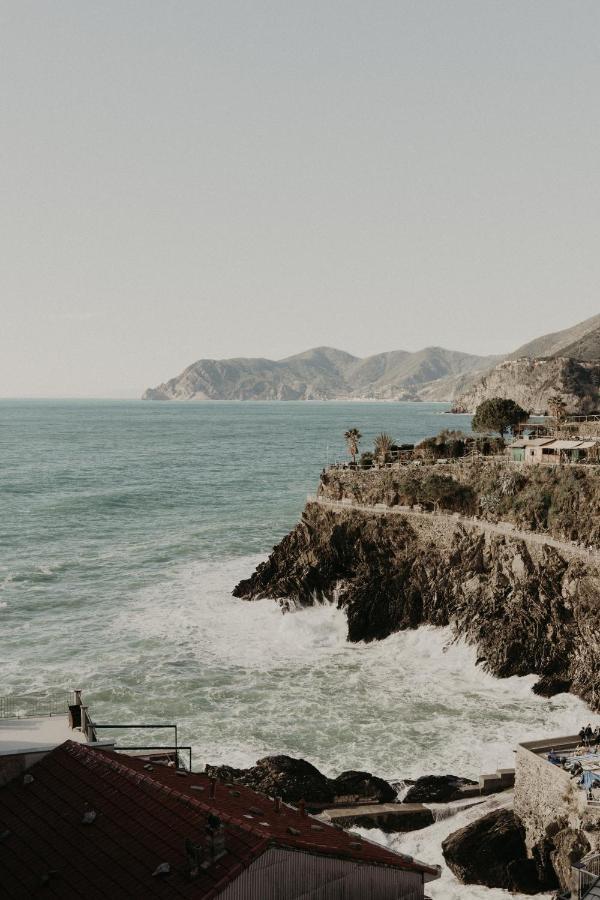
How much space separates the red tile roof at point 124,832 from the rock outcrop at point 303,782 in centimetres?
1096

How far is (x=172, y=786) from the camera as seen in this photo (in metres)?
16.8

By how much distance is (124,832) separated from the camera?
1486 cm

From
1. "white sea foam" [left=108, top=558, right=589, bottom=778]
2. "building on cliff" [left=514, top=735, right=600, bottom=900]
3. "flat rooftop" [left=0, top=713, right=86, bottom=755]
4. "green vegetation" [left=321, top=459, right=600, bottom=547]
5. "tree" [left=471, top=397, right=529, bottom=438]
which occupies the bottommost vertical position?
"white sea foam" [left=108, top=558, right=589, bottom=778]

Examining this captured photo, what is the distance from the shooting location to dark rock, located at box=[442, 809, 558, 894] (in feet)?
78.7

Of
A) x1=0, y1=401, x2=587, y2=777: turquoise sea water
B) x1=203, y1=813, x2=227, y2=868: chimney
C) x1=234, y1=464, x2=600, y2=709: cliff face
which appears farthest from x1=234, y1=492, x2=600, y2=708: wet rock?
x1=203, y1=813, x2=227, y2=868: chimney

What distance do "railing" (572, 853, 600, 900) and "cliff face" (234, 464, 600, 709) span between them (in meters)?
17.1

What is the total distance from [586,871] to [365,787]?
975cm

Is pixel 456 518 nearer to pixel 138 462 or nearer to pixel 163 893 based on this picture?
pixel 163 893

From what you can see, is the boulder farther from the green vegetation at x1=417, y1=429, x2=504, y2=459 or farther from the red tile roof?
the green vegetation at x1=417, y1=429, x2=504, y2=459

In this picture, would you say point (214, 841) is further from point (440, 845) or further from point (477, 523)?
point (477, 523)

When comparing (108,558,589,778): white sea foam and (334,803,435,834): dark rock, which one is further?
(108,558,589,778): white sea foam

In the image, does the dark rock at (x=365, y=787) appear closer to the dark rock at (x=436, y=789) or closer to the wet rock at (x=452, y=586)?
the dark rock at (x=436, y=789)

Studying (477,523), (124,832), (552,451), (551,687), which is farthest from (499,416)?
(124,832)

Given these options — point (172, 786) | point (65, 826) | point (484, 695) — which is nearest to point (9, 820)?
point (65, 826)
